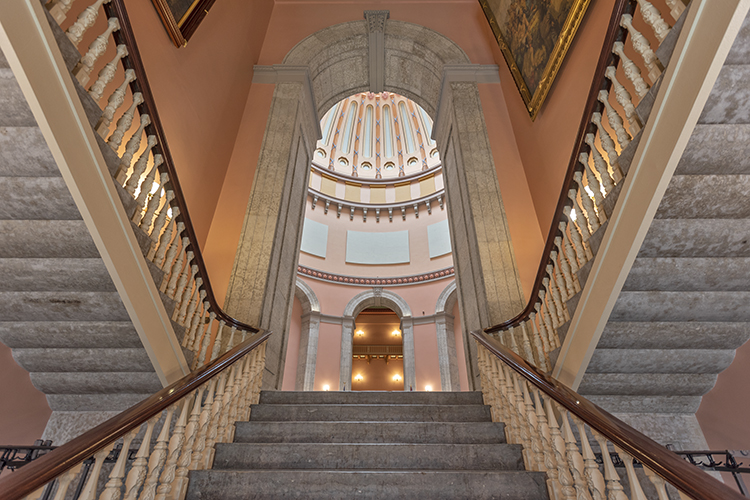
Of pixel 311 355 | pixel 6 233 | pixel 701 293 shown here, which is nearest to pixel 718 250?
pixel 701 293

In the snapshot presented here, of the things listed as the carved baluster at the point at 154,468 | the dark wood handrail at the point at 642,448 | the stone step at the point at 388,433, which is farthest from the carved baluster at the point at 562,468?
the carved baluster at the point at 154,468

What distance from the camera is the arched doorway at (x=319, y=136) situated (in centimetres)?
464

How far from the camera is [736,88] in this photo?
1769 mm

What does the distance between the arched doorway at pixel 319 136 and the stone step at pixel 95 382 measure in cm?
145

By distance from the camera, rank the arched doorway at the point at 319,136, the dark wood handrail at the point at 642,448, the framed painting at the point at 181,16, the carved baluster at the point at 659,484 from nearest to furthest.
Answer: the dark wood handrail at the point at 642,448 < the carved baluster at the point at 659,484 < the framed painting at the point at 181,16 < the arched doorway at the point at 319,136

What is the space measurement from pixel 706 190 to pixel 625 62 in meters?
0.84

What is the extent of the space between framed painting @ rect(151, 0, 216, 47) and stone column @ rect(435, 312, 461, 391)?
865 centimetres

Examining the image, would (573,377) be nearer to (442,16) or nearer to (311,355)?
(442,16)

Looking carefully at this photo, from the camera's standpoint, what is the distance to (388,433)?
108 inches

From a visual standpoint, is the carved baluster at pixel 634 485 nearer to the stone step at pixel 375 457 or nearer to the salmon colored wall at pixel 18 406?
the stone step at pixel 375 457

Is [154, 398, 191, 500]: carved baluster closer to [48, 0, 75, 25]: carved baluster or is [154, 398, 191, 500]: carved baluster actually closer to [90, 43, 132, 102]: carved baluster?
[90, 43, 132, 102]: carved baluster

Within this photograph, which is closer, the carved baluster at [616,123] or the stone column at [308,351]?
the carved baluster at [616,123]

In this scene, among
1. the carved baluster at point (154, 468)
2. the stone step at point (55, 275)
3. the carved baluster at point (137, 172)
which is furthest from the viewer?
the carved baluster at point (137, 172)

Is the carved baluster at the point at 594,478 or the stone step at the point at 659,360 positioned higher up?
the stone step at the point at 659,360
